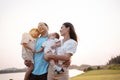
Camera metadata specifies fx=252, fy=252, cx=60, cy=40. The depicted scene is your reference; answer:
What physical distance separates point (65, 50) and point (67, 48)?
0.08 ft

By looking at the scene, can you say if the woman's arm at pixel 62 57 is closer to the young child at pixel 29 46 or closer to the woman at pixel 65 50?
the woman at pixel 65 50

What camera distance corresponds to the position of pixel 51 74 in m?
1.84

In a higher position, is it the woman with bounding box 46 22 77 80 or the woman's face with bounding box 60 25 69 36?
the woman's face with bounding box 60 25 69 36

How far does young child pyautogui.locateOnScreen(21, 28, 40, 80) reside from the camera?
2113mm

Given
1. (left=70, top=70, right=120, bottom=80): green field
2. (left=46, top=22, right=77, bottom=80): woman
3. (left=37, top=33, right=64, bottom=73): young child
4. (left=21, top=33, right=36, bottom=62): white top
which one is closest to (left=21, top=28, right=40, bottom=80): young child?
(left=21, top=33, right=36, bottom=62): white top

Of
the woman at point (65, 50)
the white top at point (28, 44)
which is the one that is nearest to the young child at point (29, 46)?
the white top at point (28, 44)

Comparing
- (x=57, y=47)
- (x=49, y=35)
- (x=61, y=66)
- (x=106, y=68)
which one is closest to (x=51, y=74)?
(x=61, y=66)

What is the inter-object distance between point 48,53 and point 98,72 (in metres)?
3.44

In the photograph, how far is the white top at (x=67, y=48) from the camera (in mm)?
1846

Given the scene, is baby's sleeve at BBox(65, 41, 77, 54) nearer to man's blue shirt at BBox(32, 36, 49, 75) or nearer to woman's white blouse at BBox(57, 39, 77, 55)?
woman's white blouse at BBox(57, 39, 77, 55)

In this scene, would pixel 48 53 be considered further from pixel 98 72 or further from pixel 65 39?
pixel 98 72

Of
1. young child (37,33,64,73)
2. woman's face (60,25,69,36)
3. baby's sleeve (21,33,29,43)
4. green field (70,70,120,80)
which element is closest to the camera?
young child (37,33,64,73)

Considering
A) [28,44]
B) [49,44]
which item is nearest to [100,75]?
[28,44]

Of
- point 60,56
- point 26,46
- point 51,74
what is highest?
point 26,46
